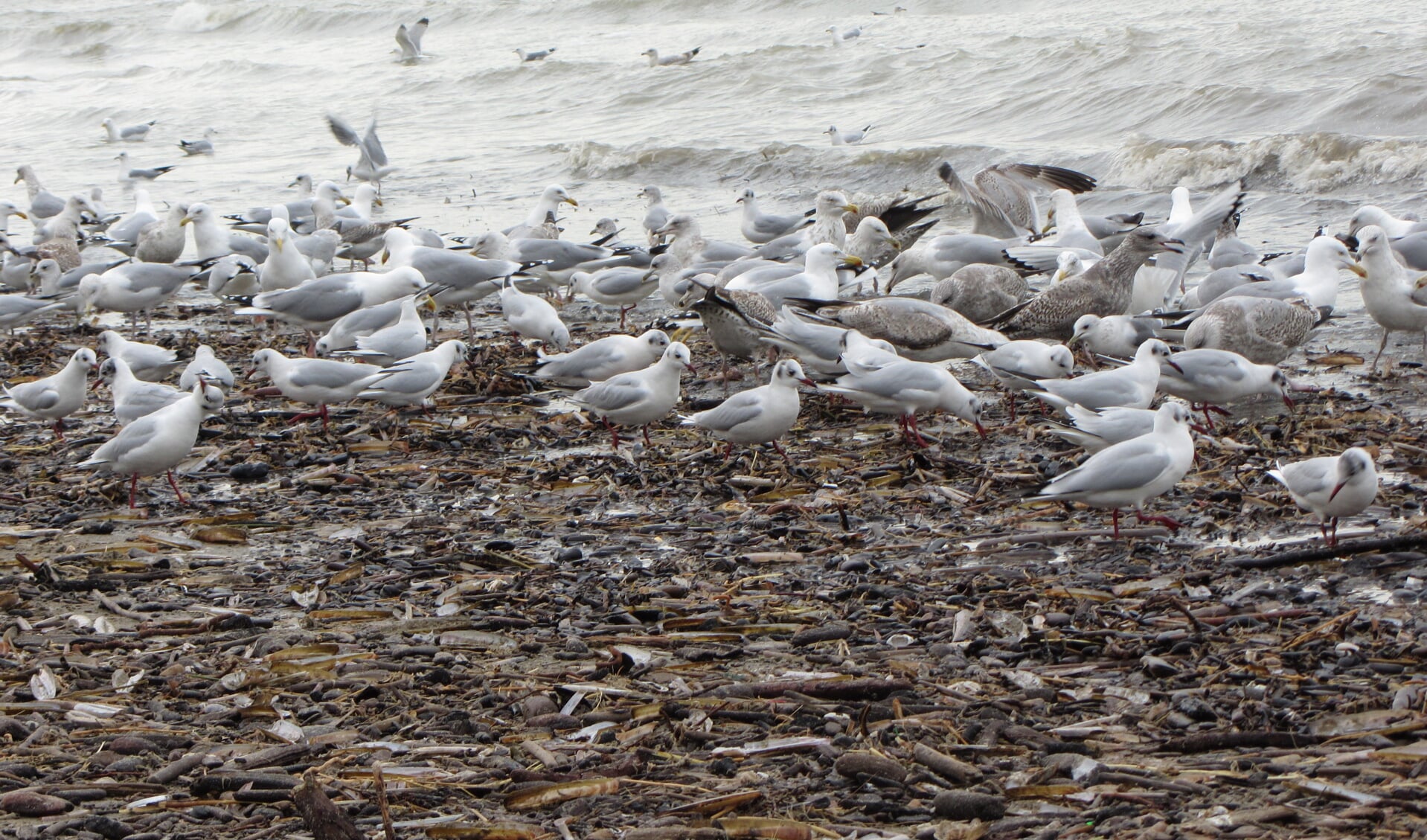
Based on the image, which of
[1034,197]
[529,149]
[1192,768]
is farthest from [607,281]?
[529,149]

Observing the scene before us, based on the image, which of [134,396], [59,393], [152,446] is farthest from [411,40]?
[152,446]

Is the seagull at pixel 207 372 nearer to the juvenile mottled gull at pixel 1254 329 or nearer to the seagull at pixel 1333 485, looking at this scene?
the juvenile mottled gull at pixel 1254 329

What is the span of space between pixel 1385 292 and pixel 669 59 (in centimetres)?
1752

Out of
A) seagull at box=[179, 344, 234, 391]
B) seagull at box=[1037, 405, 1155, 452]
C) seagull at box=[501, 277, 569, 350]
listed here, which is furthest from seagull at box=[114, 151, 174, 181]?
seagull at box=[1037, 405, 1155, 452]

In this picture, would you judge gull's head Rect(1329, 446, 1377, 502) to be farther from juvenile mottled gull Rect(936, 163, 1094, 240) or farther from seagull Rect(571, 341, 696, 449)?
juvenile mottled gull Rect(936, 163, 1094, 240)

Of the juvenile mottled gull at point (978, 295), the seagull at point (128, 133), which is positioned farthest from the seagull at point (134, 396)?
the seagull at point (128, 133)

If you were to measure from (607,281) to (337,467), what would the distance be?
156 inches

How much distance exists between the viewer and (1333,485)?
512 centimetres

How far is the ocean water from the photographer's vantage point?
15.1m

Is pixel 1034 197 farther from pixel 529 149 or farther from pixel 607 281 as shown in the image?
pixel 529 149

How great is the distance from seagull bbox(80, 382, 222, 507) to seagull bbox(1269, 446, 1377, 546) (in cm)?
455

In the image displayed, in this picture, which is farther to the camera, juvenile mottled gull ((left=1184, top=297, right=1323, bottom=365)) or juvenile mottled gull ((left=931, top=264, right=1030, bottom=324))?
juvenile mottled gull ((left=931, top=264, right=1030, bottom=324))

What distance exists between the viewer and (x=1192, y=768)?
3445mm

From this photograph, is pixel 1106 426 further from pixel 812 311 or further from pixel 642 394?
pixel 812 311
